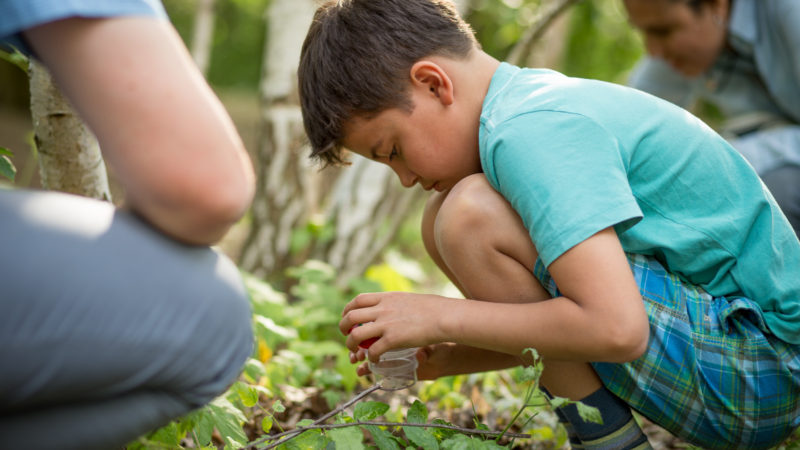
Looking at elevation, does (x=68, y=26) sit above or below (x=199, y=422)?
above

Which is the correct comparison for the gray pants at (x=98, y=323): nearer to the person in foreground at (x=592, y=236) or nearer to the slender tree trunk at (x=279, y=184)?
the person in foreground at (x=592, y=236)

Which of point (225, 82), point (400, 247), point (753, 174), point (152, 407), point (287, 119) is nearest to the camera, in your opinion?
point (152, 407)

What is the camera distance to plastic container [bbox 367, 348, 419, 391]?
166 centimetres

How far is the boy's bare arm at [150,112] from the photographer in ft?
3.10

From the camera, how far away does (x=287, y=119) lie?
3469mm

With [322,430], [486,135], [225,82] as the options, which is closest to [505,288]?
[486,135]

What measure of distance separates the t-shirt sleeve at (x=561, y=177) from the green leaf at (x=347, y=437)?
1.77ft

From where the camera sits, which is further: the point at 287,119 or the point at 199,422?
the point at 287,119

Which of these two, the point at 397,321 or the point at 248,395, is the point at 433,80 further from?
the point at 248,395

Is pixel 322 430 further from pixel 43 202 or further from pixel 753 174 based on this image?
pixel 753 174

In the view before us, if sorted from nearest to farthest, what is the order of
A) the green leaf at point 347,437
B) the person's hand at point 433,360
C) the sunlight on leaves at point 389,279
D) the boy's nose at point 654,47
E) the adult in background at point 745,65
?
the green leaf at point 347,437 < the person's hand at point 433,360 < the adult in background at point 745,65 < the sunlight on leaves at point 389,279 < the boy's nose at point 654,47

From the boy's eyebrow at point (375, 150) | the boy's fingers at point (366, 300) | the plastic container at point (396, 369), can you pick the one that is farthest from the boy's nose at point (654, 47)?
the boy's fingers at point (366, 300)

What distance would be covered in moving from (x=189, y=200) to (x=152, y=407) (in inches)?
13.8

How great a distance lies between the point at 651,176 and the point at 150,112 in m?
1.07
